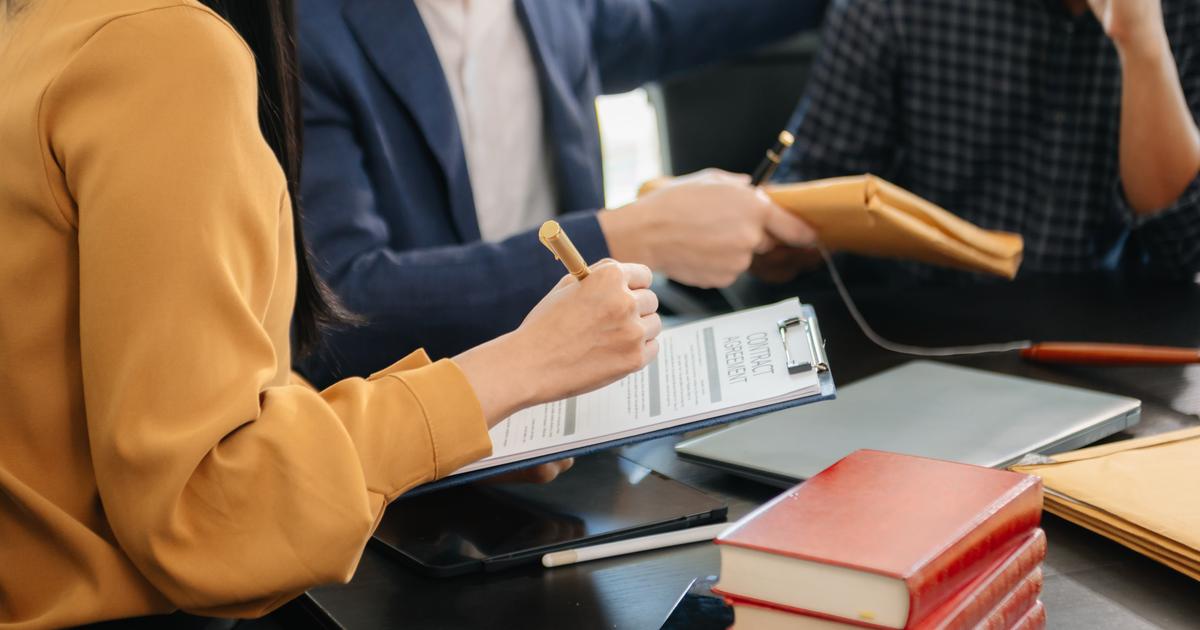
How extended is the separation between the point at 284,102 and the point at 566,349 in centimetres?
29

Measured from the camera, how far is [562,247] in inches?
29.9

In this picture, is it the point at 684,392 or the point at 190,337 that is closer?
the point at 190,337

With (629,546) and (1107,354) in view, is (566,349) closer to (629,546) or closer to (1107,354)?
(629,546)

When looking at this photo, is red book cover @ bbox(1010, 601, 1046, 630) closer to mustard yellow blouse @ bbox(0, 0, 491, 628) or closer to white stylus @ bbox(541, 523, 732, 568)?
white stylus @ bbox(541, 523, 732, 568)

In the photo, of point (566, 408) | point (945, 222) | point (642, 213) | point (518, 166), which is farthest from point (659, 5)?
point (566, 408)

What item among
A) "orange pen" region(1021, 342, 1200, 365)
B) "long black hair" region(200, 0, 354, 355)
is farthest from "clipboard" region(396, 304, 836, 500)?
"orange pen" region(1021, 342, 1200, 365)

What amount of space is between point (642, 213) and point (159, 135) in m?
0.68

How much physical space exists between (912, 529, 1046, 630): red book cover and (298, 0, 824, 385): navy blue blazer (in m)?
0.69

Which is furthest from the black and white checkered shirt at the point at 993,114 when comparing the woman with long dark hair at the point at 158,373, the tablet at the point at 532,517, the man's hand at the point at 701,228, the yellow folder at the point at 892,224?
the woman with long dark hair at the point at 158,373

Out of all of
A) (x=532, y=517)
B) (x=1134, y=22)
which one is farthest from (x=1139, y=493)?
(x=1134, y=22)

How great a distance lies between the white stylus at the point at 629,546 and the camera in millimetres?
751

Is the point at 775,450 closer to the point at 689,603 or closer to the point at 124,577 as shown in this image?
the point at 689,603

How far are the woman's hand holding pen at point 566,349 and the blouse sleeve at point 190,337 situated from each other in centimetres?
11

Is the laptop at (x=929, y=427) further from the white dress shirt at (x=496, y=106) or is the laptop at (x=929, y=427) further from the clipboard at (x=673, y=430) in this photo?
the white dress shirt at (x=496, y=106)
